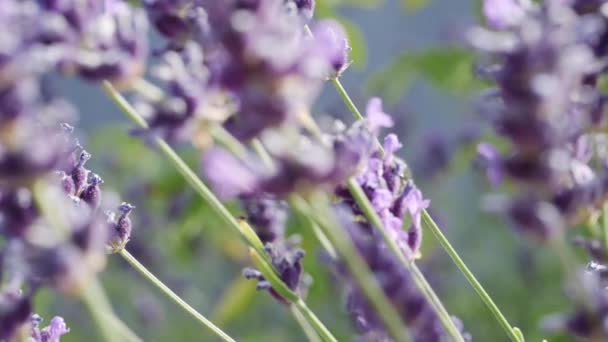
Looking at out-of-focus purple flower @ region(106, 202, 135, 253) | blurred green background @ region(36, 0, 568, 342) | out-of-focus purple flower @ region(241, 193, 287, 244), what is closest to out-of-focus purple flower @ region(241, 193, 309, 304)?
out-of-focus purple flower @ region(241, 193, 287, 244)

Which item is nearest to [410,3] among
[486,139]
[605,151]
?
[486,139]

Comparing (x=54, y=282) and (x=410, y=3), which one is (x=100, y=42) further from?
(x=410, y=3)

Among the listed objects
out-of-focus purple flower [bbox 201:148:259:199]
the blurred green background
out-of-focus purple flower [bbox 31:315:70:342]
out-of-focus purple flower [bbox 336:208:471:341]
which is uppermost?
the blurred green background

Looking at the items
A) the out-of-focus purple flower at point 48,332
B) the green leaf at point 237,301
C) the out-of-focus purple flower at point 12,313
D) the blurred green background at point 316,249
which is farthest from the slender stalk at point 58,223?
the green leaf at point 237,301

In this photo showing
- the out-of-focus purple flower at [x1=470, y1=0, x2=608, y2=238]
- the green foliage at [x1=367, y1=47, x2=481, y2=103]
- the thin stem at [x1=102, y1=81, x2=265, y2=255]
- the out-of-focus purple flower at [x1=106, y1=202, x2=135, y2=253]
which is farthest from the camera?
the green foliage at [x1=367, y1=47, x2=481, y2=103]

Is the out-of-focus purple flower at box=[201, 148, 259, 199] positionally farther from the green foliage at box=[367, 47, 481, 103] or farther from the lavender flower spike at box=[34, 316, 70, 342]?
the green foliage at box=[367, 47, 481, 103]

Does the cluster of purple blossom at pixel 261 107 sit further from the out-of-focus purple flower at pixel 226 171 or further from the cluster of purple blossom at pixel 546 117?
the cluster of purple blossom at pixel 546 117
